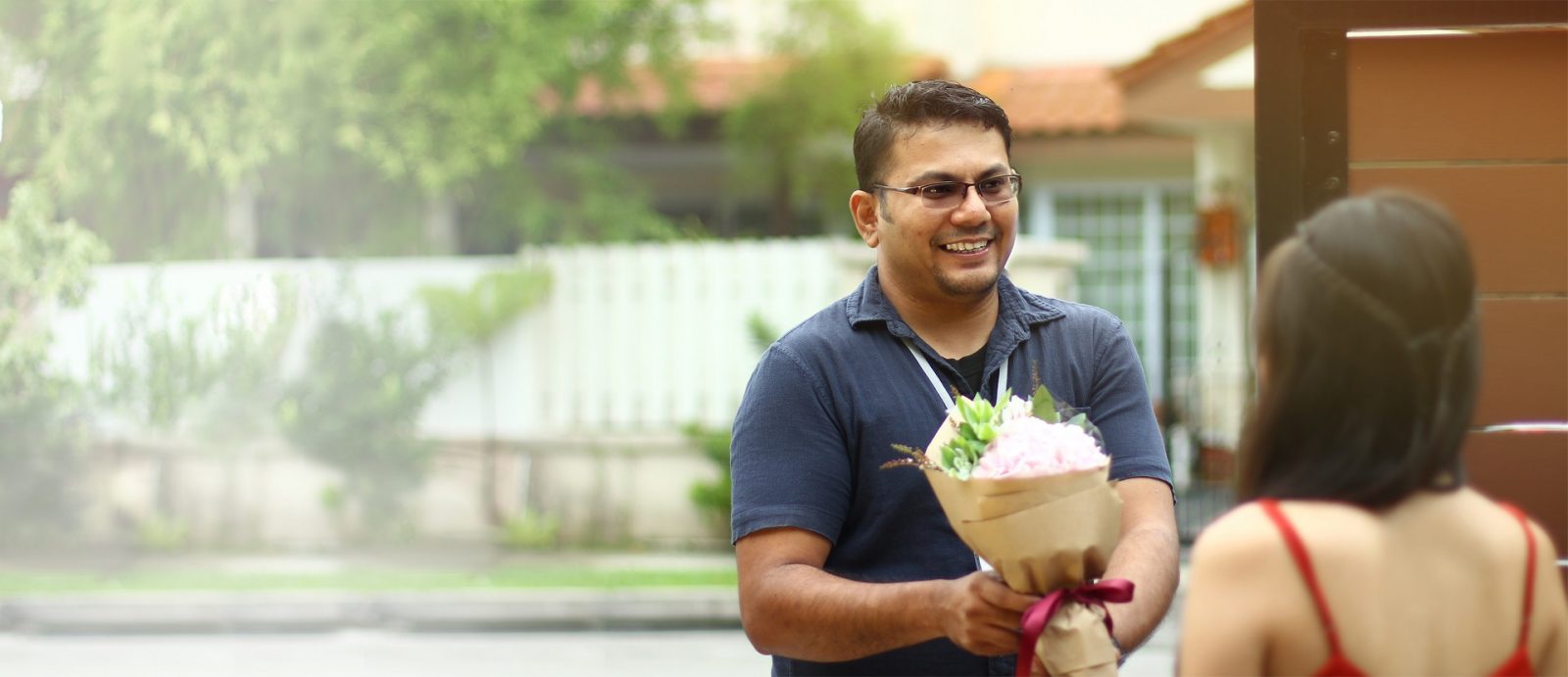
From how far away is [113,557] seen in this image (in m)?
12.0

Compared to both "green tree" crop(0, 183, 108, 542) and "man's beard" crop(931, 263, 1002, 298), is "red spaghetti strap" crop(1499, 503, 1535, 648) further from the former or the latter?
"green tree" crop(0, 183, 108, 542)

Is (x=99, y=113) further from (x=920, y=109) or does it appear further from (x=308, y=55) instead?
(x=920, y=109)

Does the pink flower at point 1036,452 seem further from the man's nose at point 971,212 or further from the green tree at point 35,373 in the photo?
the green tree at point 35,373

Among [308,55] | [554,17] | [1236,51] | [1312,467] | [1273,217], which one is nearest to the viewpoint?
[1312,467]

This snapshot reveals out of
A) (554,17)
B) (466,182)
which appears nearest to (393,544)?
(466,182)

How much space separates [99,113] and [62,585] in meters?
3.47

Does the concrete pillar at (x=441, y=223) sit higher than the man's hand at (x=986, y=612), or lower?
higher

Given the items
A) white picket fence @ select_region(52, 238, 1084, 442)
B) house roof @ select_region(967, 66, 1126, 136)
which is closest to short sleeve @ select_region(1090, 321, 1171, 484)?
white picket fence @ select_region(52, 238, 1084, 442)

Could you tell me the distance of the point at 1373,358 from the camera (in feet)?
5.72

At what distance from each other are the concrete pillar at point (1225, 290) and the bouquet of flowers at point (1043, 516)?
11.9m

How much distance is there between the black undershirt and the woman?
2.80 feet

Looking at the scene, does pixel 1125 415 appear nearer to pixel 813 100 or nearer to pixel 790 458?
pixel 790 458

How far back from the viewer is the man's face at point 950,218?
2.59 m

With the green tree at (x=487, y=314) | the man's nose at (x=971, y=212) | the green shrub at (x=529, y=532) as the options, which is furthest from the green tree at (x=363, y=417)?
the man's nose at (x=971, y=212)
